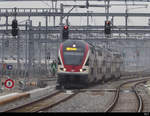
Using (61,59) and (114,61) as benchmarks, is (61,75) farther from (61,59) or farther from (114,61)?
(114,61)

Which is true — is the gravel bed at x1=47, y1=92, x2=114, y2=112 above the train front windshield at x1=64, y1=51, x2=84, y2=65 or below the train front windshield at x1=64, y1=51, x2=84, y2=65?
below

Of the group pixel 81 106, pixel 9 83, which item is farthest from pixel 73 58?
pixel 81 106

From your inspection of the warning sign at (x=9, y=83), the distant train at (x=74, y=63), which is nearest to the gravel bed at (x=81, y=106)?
the warning sign at (x=9, y=83)

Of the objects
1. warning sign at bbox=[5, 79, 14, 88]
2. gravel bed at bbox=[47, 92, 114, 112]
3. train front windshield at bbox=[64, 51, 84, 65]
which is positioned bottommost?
gravel bed at bbox=[47, 92, 114, 112]

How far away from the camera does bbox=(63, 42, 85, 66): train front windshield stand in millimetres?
24864

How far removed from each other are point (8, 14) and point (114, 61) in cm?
1144

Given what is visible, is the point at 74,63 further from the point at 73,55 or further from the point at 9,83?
the point at 9,83

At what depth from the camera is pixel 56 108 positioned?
15414mm

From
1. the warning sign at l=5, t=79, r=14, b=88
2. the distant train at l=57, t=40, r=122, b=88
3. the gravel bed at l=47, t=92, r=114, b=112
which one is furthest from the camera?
the distant train at l=57, t=40, r=122, b=88

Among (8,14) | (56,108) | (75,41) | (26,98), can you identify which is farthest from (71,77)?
(8,14)

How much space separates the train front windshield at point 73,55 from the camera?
81.6 feet

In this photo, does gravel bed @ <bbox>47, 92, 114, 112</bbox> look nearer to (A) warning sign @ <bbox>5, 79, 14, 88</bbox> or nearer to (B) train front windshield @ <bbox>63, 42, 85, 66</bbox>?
(A) warning sign @ <bbox>5, 79, 14, 88</bbox>

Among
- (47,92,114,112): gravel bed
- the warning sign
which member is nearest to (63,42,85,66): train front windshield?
(47,92,114,112): gravel bed

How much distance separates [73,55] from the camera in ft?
82.0
